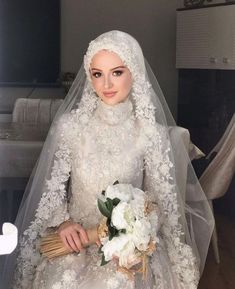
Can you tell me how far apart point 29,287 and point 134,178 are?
409 millimetres

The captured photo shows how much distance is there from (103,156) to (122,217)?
297 millimetres

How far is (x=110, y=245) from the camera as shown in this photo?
1.14 m

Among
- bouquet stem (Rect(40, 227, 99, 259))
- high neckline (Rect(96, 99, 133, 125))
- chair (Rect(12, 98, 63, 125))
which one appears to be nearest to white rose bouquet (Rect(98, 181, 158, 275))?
bouquet stem (Rect(40, 227, 99, 259))

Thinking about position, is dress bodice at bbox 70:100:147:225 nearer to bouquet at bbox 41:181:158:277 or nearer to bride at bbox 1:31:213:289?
bride at bbox 1:31:213:289

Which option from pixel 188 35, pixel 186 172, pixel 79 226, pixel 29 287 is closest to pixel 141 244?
pixel 79 226

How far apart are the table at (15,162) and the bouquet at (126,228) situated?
19.7 inches

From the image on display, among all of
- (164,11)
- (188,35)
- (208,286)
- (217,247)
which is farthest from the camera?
(164,11)

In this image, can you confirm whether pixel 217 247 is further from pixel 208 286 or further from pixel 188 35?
pixel 188 35

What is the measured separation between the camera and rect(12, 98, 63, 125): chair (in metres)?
2.49

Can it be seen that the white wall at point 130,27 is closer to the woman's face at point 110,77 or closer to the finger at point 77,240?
the woman's face at point 110,77

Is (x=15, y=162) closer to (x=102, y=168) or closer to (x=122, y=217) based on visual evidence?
(x=102, y=168)

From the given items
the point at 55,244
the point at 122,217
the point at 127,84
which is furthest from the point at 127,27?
the point at 122,217

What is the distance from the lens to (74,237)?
1.28 meters

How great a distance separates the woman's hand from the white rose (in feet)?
0.59
